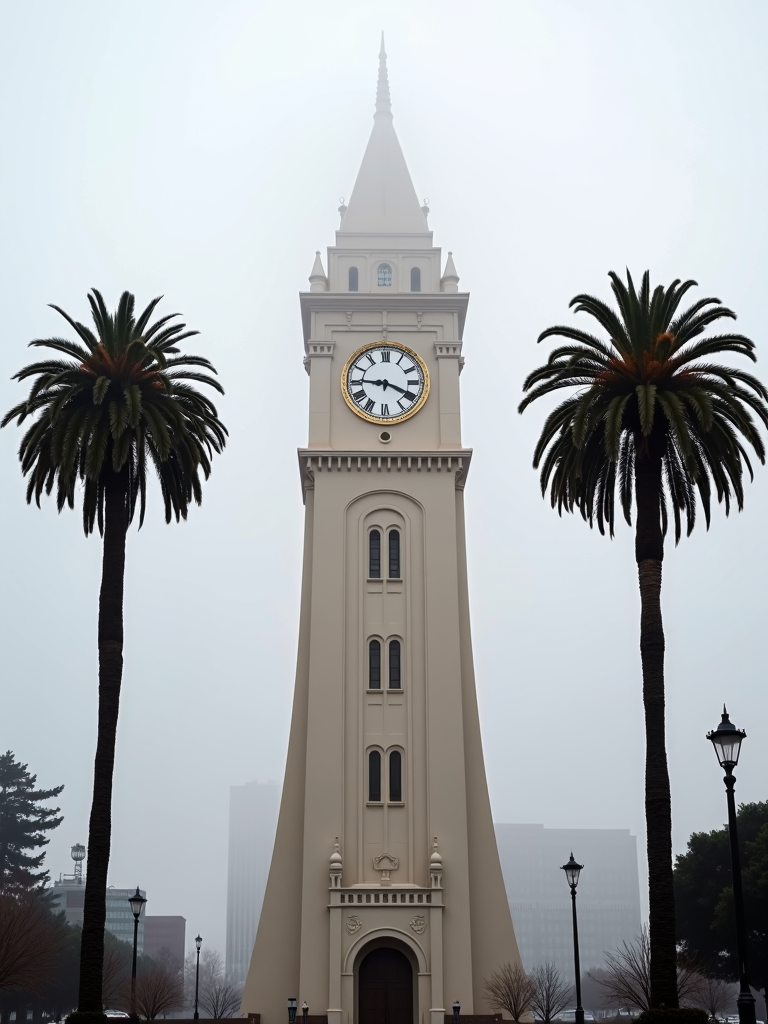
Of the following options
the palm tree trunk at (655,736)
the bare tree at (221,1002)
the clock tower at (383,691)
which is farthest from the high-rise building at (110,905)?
the palm tree trunk at (655,736)

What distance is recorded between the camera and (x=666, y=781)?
31.2m

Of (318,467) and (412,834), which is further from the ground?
(318,467)

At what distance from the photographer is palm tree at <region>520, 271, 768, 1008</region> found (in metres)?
33.0

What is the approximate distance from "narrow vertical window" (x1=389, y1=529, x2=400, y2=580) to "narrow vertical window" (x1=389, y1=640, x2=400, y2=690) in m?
2.88

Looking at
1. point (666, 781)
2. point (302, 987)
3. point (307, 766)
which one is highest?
point (307, 766)

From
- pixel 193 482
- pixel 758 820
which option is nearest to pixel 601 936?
pixel 758 820

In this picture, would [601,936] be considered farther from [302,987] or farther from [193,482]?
[193,482]

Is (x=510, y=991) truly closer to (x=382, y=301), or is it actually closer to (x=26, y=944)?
(x=26, y=944)

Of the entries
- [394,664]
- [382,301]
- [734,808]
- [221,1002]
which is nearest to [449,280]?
[382,301]

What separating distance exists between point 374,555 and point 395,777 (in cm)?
934

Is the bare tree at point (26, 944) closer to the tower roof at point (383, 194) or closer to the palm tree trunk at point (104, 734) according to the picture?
the palm tree trunk at point (104, 734)

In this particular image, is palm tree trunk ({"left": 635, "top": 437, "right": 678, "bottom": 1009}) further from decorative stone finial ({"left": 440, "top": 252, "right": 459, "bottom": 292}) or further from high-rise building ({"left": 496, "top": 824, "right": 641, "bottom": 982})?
high-rise building ({"left": 496, "top": 824, "right": 641, "bottom": 982})

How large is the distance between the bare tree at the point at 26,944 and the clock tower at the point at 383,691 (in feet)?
34.0

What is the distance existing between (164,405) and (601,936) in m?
170
